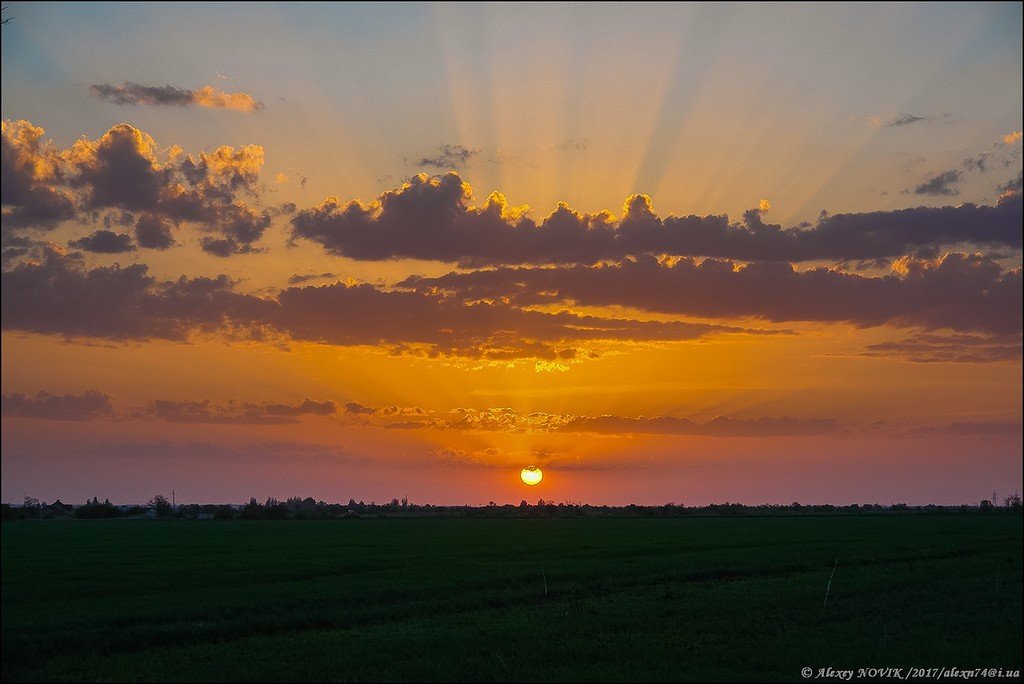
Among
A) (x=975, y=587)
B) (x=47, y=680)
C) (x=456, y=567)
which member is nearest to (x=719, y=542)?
(x=456, y=567)

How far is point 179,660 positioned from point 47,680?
9.63 ft

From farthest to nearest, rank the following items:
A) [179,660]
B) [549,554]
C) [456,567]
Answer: [549,554] → [456,567] → [179,660]

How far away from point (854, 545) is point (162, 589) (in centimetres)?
4677

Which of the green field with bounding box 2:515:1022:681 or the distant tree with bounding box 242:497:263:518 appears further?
the distant tree with bounding box 242:497:263:518

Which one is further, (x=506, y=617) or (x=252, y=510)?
(x=252, y=510)

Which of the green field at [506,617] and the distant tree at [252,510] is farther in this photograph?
the distant tree at [252,510]

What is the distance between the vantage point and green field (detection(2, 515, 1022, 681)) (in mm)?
20672

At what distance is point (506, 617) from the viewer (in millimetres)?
27953

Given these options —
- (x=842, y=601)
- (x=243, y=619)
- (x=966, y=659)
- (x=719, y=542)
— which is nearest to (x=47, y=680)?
(x=243, y=619)

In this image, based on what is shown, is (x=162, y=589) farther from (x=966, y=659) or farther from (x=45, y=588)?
(x=966, y=659)

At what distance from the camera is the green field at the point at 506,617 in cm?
2067

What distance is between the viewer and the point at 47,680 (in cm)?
2128

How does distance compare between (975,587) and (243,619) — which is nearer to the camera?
(243,619)

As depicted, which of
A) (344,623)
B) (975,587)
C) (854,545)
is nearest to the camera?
(344,623)
